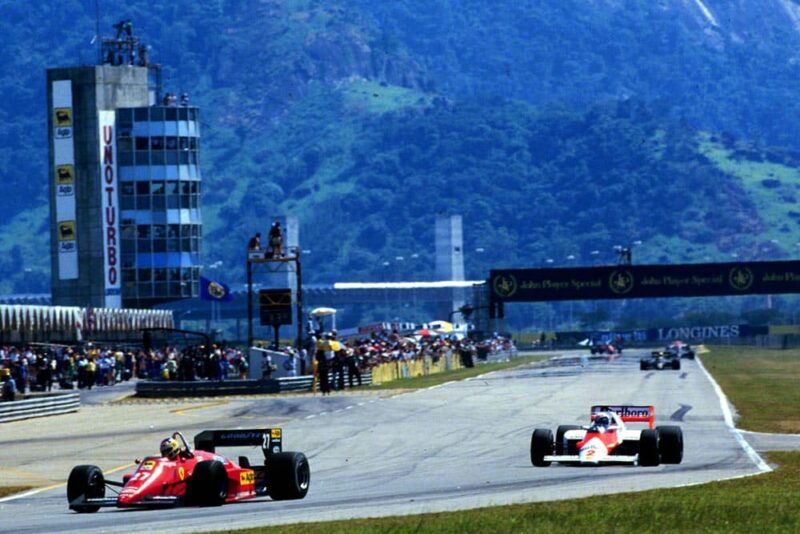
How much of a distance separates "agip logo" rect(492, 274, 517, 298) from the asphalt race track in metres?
55.6

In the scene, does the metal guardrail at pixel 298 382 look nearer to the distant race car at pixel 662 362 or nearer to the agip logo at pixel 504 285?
the distant race car at pixel 662 362

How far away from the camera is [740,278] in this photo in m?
125

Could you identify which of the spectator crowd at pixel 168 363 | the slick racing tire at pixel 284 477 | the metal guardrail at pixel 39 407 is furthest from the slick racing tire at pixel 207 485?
the spectator crowd at pixel 168 363

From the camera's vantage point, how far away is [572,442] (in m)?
26.9

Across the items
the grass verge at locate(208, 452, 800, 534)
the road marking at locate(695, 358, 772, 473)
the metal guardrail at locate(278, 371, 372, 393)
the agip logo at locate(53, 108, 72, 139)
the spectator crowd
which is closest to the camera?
the grass verge at locate(208, 452, 800, 534)

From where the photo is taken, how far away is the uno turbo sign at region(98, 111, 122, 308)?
374 feet

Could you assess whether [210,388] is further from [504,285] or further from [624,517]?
[504,285]

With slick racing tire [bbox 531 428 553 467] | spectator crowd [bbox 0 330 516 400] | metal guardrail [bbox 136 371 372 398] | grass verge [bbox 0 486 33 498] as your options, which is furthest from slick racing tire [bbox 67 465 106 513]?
metal guardrail [bbox 136 371 372 398]

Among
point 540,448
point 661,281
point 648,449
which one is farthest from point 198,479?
point 661,281

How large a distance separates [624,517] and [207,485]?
17.6 feet

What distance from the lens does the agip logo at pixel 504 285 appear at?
11956 cm

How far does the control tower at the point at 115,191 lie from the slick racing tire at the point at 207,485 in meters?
92.9

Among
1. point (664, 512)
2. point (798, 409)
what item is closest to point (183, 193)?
point (798, 409)

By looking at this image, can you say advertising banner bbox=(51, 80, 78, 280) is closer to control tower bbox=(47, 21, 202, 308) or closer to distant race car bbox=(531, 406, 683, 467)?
control tower bbox=(47, 21, 202, 308)
